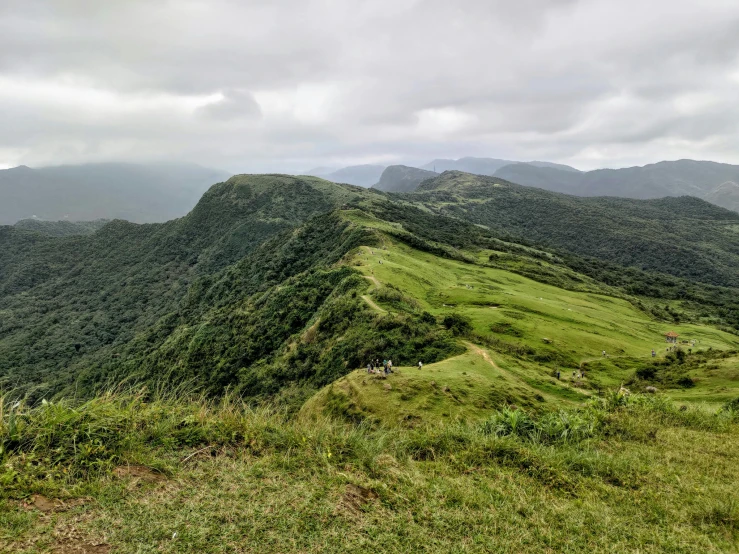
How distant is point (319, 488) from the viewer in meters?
6.56

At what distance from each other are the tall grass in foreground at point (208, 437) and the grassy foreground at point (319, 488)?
31 millimetres

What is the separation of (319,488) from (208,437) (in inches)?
101

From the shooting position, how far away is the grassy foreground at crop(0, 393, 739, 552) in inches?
211

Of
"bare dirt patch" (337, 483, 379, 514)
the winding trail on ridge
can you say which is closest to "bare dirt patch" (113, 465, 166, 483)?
"bare dirt patch" (337, 483, 379, 514)

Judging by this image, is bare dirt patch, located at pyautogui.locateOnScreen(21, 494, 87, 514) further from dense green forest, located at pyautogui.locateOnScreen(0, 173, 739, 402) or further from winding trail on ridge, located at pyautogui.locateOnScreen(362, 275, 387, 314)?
winding trail on ridge, located at pyautogui.locateOnScreen(362, 275, 387, 314)

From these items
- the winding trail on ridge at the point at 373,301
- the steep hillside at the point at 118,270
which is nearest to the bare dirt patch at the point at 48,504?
the winding trail on ridge at the point at 373,301

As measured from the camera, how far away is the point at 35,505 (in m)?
5.29

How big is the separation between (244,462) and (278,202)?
166 metres

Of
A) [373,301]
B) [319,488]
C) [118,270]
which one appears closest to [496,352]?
[373,301]

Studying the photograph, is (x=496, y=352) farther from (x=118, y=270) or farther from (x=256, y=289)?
(x=118, y=270)

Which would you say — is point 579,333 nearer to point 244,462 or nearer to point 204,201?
point 244,462

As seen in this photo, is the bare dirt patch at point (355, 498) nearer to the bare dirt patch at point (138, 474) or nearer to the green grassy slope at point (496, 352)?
the bare dirt patch at point (138, 474)

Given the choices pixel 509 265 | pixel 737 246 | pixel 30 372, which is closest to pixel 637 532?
pixel 509 265

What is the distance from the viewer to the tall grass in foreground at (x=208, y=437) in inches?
237
